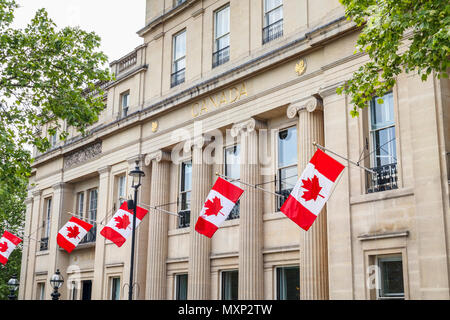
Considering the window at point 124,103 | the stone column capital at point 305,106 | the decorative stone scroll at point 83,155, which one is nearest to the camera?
the stone column capital at point 305,106

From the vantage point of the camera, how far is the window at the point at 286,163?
62.8 ft

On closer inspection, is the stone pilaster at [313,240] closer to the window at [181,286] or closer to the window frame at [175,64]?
the window at [181,286]

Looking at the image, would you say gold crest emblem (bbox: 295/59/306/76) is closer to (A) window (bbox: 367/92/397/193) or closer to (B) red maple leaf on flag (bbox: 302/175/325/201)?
(A) window (bbox: 367/92/397/193)

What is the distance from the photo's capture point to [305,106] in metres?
18.4

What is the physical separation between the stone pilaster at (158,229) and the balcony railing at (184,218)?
72 centimetres

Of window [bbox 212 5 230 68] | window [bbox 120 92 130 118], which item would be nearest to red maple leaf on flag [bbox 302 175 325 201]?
window [bbox 212 5 230 68]

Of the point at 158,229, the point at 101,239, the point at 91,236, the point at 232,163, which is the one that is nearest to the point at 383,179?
the point at 232,163

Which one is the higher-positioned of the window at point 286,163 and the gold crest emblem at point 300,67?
the gold crest emblem at point 300,67

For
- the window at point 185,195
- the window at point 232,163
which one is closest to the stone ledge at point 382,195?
the window at point 232,163

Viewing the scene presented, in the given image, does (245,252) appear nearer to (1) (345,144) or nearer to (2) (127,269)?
(1) (345,144)

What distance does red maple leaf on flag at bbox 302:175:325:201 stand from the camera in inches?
568

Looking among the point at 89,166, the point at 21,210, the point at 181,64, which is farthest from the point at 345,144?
the point at 21,210

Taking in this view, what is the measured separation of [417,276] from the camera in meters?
14.1

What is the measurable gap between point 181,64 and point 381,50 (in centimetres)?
1337
